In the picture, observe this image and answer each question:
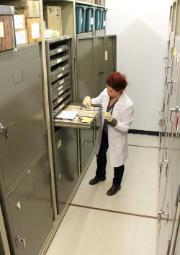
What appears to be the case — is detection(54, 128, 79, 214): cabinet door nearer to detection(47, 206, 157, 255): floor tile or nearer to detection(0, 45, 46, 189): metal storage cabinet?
detection(47, 206, 157, 255): floor tile

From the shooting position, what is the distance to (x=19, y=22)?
1572mm

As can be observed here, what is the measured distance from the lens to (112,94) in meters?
2.48

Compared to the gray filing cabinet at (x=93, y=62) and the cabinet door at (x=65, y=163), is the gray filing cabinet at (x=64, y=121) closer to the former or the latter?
the cabinet door at (x=65, y=163)

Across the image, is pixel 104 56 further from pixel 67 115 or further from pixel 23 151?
pixel 23 151

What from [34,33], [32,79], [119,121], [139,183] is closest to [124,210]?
Result: [139,183]

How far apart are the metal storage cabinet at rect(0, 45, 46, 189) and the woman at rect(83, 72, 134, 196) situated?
0.79 m

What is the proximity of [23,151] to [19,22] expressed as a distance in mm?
779

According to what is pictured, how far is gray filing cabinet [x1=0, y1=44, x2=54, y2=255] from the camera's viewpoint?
4.75 ft

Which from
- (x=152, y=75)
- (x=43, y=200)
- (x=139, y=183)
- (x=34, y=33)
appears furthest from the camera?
(x=152, y=75)

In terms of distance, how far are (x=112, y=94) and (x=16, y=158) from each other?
121 centimetres

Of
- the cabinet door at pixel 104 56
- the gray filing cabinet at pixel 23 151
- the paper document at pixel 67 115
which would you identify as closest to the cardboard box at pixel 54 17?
the gray filing cabinet at pixel 23 151

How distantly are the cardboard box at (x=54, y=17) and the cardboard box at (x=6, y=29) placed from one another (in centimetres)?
90

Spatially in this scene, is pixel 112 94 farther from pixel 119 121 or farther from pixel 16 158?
pixel 16 158

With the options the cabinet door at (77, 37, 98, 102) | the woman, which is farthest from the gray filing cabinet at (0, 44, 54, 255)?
the cabinet door at (77, 37, 98, 102)
